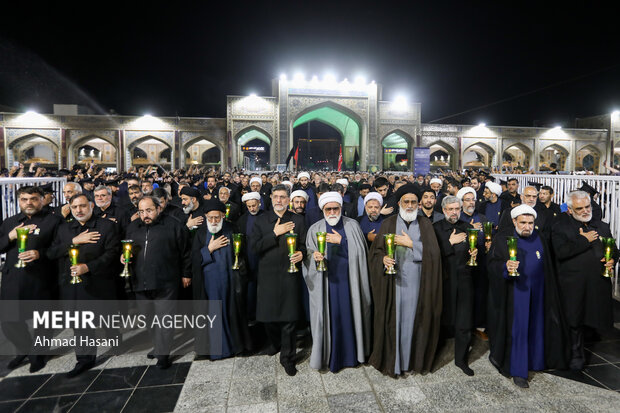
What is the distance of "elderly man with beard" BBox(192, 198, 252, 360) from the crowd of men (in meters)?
0.01

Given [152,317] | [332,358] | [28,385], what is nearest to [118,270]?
[152,317]

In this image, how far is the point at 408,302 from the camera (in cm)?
309

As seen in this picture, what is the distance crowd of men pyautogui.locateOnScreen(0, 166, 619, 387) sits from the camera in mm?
2992

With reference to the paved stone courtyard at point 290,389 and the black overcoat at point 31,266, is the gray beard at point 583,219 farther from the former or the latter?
the black overcoat at point 31,266

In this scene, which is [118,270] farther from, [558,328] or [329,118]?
[329,118]

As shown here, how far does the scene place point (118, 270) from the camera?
3.53 m

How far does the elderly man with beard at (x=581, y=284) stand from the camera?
3.15m

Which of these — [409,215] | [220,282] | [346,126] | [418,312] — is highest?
[346,126]

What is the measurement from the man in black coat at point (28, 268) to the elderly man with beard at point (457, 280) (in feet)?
12.0

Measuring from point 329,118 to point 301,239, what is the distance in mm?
30213

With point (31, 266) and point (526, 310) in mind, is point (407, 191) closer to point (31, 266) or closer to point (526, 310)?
point (526, 310)

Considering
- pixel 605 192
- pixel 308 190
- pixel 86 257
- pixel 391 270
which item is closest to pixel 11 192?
pixel 86 257

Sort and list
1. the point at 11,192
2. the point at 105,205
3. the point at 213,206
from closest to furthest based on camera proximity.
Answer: the point at 213,206 → the point at 105,205 → the point at 11,192

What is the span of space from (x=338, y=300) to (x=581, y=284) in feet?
7.19
